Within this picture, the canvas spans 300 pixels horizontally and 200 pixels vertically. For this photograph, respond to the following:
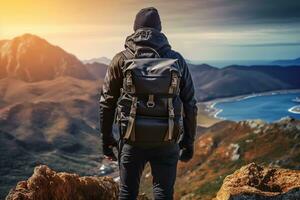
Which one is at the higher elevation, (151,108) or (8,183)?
(151,108)

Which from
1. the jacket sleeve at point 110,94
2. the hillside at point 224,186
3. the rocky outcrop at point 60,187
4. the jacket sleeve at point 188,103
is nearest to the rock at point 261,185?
the hillside at point 224,186

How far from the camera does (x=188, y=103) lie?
24.0ft

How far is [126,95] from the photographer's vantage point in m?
6.78

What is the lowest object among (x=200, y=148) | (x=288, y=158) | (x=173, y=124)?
(x=200, y=148)

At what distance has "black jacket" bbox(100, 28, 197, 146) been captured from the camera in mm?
6949

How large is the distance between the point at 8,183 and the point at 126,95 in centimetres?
16066

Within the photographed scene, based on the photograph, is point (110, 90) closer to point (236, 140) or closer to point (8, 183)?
point (236, 140)

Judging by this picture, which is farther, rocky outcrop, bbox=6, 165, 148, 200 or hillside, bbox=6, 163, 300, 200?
rocky outcrop, bbox=6, 165, 148, 200

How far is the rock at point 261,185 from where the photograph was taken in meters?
8.91

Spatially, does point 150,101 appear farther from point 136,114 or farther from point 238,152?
point 238,152

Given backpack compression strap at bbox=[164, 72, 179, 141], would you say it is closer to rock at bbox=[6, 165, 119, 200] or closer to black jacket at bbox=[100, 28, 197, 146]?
black jacket at bbox=[100, 28, 197, 146]

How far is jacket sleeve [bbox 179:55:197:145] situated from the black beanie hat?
2.11 ft

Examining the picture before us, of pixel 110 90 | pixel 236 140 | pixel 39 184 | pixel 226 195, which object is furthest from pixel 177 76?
pixel 236 140

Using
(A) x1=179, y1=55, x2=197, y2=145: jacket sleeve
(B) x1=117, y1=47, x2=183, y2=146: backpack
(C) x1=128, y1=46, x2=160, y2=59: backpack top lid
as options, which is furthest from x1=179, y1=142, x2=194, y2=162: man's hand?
(C) x1=128, y1=46, x2=160, y2=59: backpack top lid
